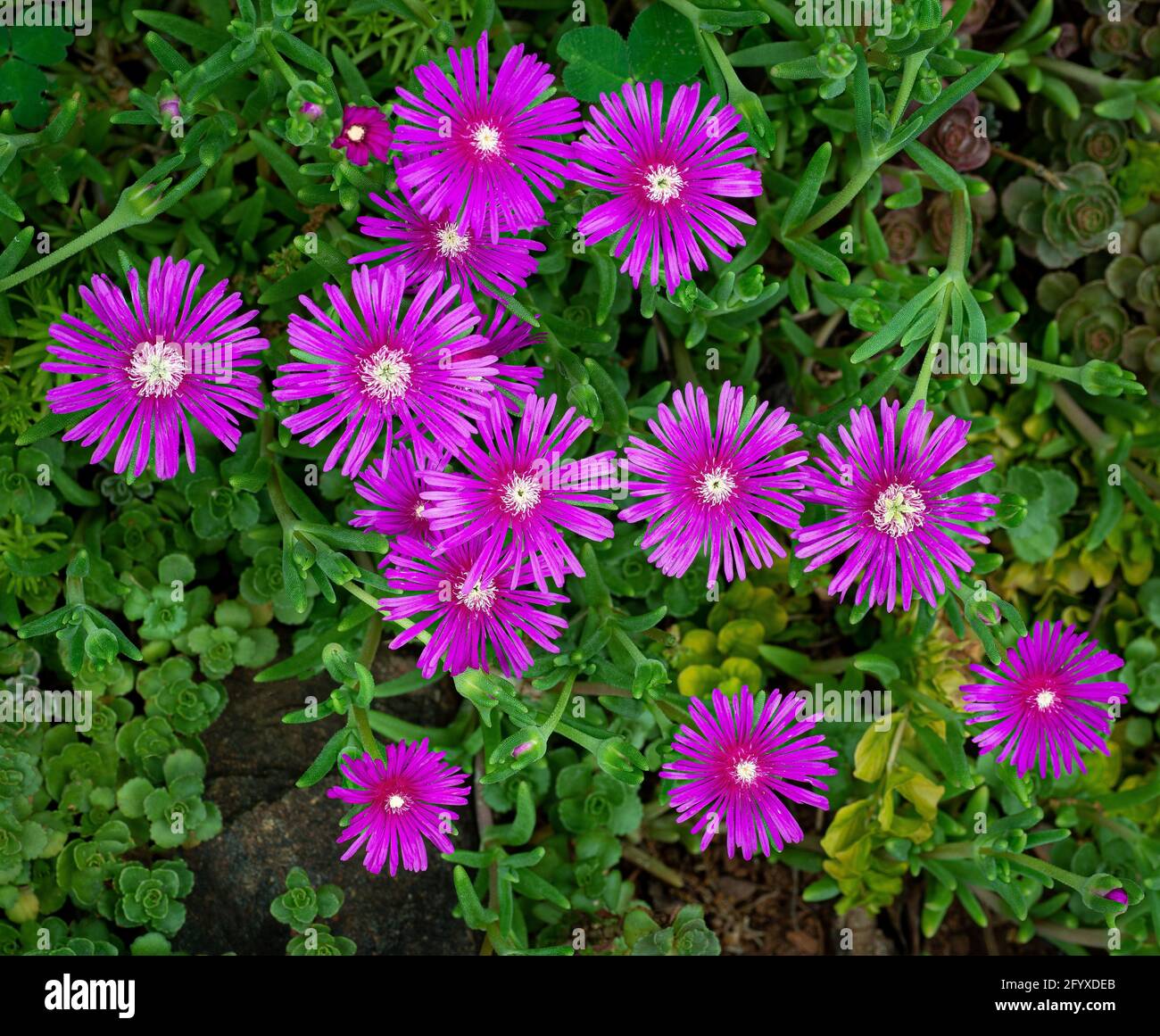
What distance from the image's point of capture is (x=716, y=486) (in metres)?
1.77

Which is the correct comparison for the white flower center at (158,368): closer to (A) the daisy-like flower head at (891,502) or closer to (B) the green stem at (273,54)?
(B) the green stem at (273,54)

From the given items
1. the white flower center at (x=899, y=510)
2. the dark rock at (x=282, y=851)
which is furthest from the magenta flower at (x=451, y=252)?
the dark rock at (x=282, y=851)

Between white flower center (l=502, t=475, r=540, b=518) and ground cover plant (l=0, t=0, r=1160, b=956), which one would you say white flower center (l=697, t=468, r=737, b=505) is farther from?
white flower center (l=502, t=475, r=540, b=518)

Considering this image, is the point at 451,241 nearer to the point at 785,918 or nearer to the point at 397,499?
the point at 397,499

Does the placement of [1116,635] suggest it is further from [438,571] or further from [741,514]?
[438,571]

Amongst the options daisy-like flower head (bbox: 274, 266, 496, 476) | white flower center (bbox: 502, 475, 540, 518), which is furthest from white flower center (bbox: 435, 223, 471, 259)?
white flower center (bbox: 502, 475, 540, 518)

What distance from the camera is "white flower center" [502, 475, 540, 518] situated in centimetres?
169

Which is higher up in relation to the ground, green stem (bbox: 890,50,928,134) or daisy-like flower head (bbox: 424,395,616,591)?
green stem (bbox: 890,50,928,134)

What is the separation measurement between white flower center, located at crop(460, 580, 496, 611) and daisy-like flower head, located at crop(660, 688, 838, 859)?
1.26 ft

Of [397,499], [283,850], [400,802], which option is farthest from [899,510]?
[283,850]

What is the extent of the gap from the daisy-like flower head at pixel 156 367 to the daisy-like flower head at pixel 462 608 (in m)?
0.35

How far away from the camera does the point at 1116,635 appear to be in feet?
8.41
